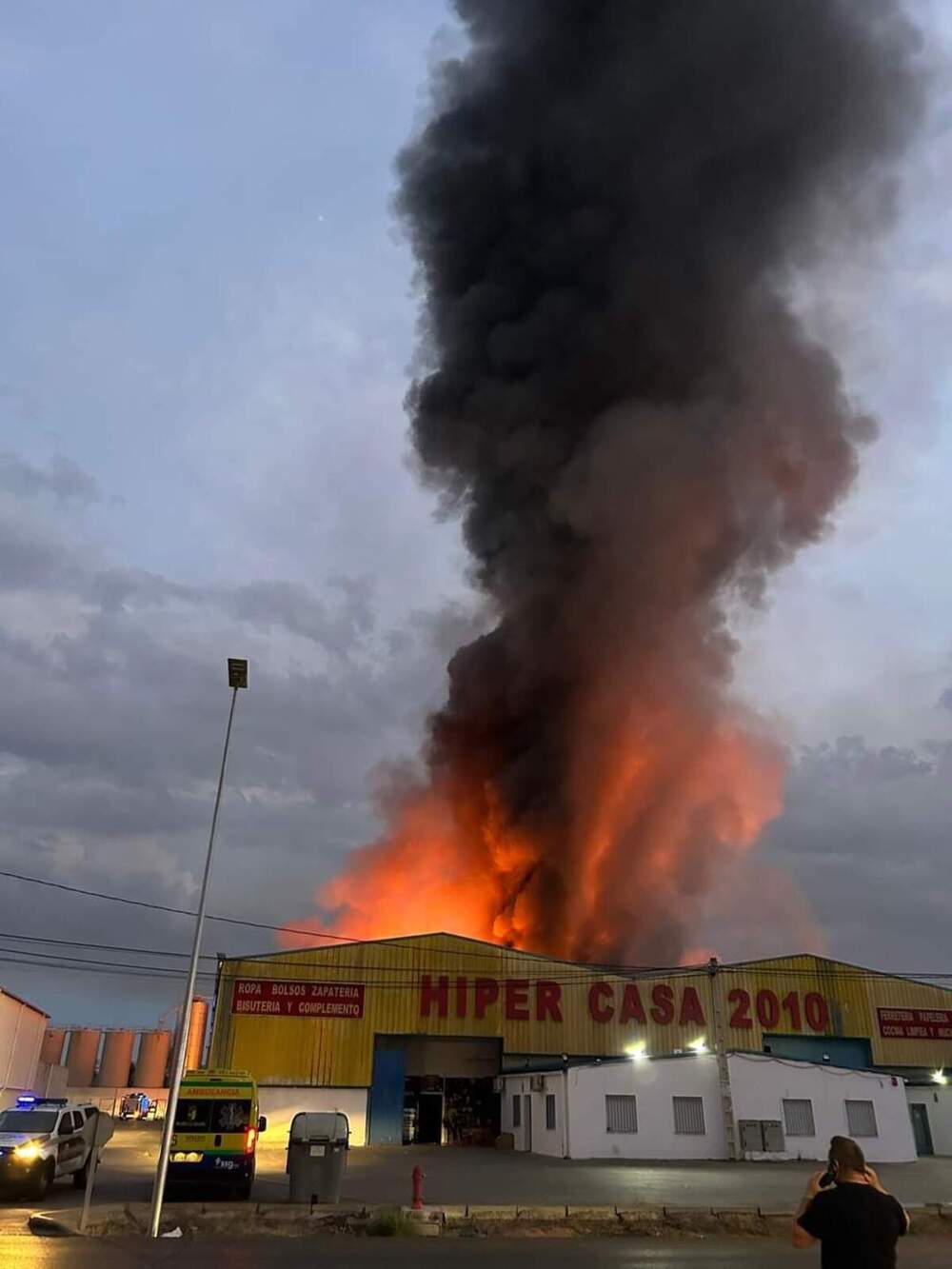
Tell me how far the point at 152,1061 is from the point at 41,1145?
50.3 m

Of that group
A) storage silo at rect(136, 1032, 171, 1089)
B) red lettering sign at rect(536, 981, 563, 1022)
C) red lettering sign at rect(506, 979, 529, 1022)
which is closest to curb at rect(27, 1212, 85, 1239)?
red lettering sign at rect(506, 979, 529, 1022)

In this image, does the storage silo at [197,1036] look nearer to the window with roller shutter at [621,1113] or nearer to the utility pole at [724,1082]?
the window with roller shutter at [621,1113]

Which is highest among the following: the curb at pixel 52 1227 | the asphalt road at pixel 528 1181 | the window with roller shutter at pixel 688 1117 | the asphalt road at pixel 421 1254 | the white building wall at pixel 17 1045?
the white building wall at pixel 17 1045

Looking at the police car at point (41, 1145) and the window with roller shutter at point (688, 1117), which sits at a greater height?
the window with roller shutter at point (688, 1117)

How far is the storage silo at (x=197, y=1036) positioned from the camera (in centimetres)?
4606

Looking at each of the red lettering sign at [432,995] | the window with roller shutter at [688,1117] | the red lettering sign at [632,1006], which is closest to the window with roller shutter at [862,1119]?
the window with roller shutter at [688,1117]

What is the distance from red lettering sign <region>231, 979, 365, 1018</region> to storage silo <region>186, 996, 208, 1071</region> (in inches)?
483

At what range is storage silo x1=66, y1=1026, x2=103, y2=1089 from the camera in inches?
2421

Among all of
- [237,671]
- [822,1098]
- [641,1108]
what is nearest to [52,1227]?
[237,671]

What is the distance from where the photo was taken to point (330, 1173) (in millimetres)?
16062

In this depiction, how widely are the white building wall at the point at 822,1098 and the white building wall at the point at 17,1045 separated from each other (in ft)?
91.9

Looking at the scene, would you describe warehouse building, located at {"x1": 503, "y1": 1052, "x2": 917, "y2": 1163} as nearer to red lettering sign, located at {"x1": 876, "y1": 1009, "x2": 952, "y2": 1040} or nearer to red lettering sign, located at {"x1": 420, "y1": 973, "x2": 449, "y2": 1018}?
red lettering sign, located at {"x1": 420, "y1": 973, "x2": 449, "y2": 1018}

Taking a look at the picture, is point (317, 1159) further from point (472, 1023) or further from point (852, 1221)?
point (472, 1023)

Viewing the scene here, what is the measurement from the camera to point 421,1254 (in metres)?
12.3
